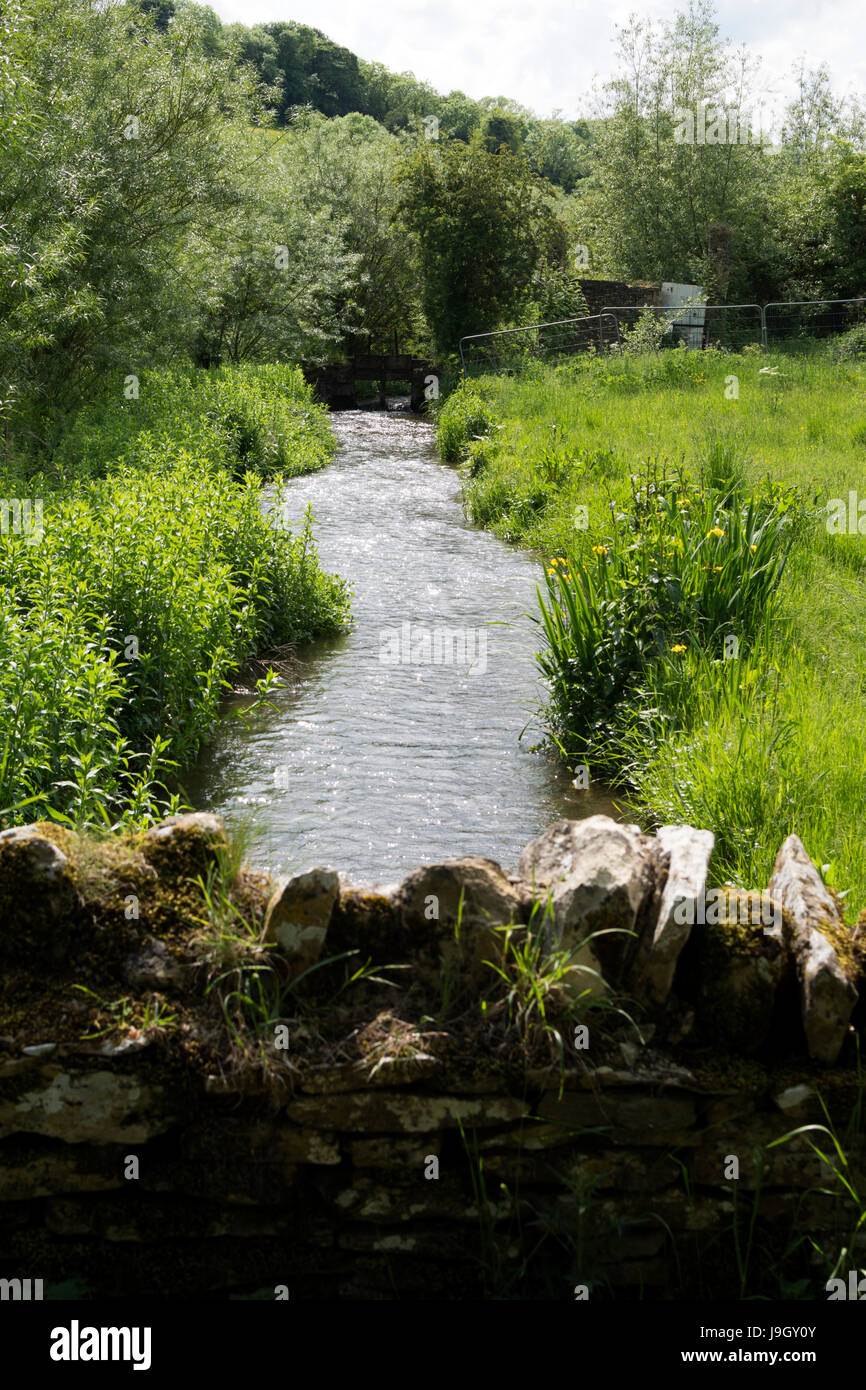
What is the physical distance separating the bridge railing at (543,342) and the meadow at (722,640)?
44.4 feet

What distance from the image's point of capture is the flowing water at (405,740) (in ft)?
18.6

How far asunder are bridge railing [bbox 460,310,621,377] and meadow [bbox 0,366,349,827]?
14.9 m

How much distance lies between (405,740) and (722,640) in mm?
2156

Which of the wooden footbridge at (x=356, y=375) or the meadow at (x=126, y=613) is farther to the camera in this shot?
the wooden footbridge at (x=356, y=375)

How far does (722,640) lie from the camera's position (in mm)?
6953

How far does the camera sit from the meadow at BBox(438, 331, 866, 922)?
4773 mm
